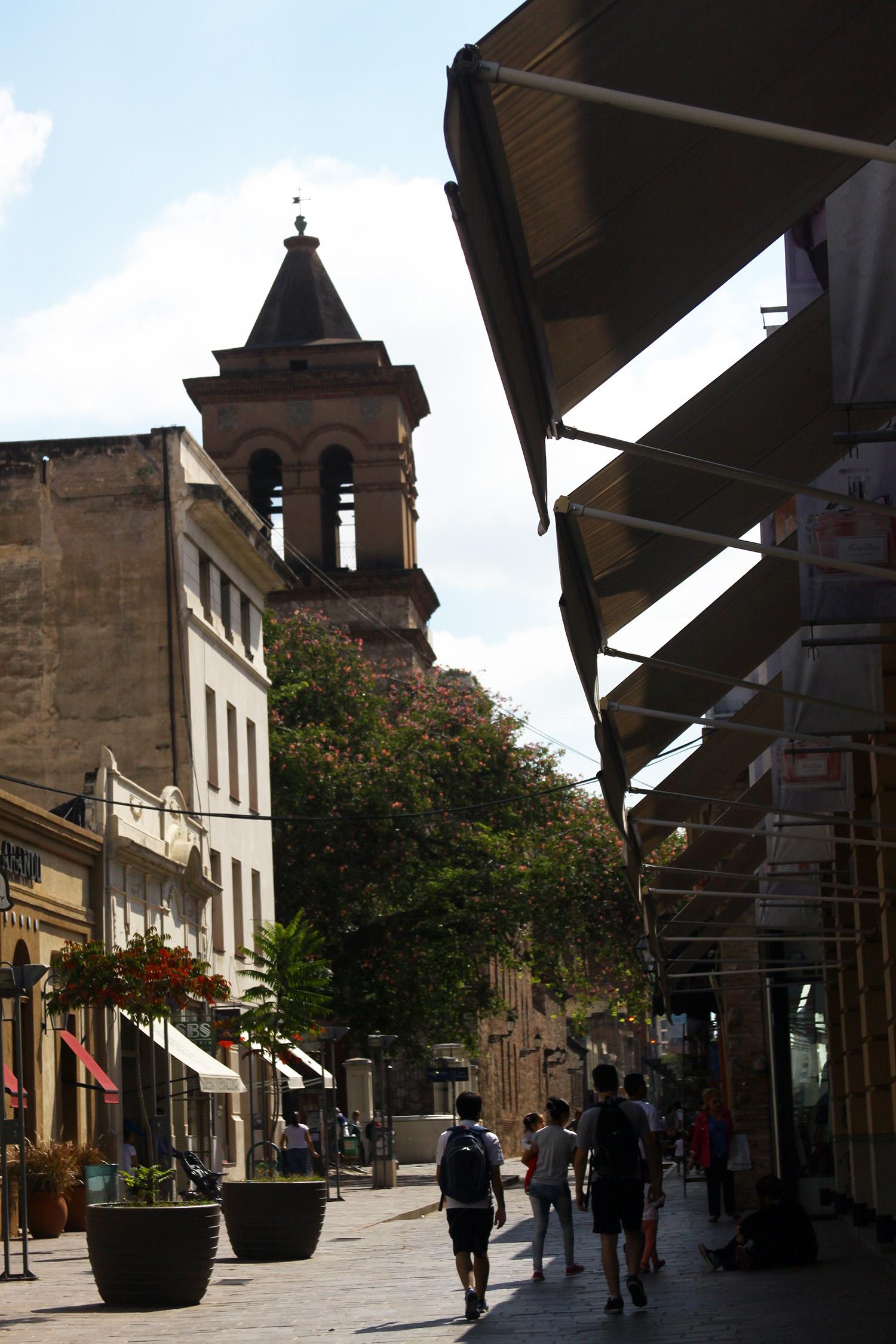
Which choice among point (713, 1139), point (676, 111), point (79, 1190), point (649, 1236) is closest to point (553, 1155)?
point (649, 1236)

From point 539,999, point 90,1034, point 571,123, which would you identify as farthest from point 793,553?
point 539,999

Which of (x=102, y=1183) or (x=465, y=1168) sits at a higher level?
(x=465, y=1168)

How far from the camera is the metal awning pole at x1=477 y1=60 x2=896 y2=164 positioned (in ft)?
15.1

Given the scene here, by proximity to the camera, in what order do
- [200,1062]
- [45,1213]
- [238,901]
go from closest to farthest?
[45,1213] < [200,1062] < [238,901]

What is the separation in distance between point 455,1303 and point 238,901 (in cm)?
2568

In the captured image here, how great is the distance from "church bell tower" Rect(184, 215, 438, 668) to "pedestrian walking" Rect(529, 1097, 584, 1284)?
44834 millimetres

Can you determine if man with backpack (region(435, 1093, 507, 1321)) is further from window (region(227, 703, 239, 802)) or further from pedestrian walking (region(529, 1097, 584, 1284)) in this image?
window (region(227, 703, 239, 802))

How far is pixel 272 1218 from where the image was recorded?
56.9 ft

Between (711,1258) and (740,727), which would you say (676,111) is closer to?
(740,727)

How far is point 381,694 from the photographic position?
188 ft

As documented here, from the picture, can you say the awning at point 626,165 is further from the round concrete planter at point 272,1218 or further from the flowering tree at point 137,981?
the flowering tree at point 137,981

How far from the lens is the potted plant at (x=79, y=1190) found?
74.9 ft

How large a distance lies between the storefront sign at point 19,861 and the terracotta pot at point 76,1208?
392 cm

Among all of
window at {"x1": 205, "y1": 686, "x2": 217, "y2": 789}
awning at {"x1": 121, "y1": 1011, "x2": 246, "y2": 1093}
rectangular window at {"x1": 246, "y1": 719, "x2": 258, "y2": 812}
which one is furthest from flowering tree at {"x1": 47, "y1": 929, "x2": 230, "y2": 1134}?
rectangular window at {"x1": 246, "y1": 719, "x2": 258, "y2": 812}
